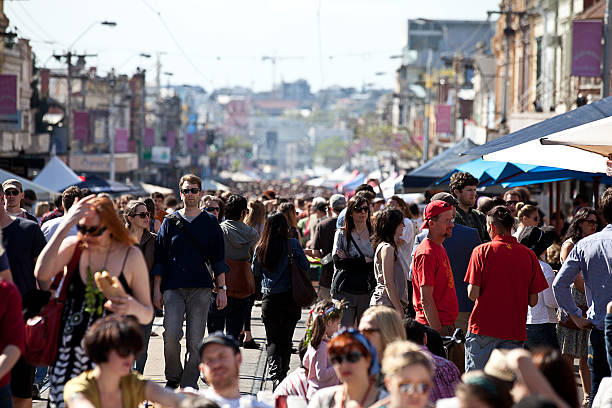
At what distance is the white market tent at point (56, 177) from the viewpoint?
24078 millimetres

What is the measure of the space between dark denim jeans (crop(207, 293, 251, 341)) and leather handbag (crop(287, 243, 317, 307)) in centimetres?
151

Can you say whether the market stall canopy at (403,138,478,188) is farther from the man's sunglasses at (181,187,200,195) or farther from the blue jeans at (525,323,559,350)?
the man's sunglasses at (181,187,200,195)

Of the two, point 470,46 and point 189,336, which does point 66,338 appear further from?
point 470,46

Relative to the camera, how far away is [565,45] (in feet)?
96.0

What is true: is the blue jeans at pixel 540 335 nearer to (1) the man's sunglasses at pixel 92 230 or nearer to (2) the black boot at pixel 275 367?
(2) the black boot at pixel 275 367

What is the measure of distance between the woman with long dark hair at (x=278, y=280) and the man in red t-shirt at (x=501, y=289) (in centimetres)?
218

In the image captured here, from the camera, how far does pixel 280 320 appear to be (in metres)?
9.55

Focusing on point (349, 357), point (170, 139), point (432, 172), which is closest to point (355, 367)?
point (349, 357)

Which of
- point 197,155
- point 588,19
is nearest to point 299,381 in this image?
point 588,19

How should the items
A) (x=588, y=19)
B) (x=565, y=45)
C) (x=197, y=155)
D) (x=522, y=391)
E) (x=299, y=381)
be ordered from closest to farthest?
(x=522, y=391), (x=299, y=381), (x=588, y=19), (x=565, y=45), (x=197, y=155)

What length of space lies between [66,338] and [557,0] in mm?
27558

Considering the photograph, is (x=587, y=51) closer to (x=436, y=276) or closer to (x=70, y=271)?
(x=436, y=276)

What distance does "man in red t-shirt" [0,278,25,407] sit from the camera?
17.3 ft

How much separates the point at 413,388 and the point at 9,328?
2.12 metres
